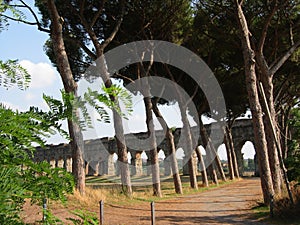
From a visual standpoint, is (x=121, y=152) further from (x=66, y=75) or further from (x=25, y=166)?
(x=25, y=166)

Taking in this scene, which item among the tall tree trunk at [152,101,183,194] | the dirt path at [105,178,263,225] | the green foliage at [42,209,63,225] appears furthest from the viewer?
the tall tree trunk at [152,101,183,194]

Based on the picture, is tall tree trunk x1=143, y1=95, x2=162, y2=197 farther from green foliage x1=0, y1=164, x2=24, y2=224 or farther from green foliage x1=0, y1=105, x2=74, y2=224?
green foliage x1=0, y1=164, x2=24, y2=224

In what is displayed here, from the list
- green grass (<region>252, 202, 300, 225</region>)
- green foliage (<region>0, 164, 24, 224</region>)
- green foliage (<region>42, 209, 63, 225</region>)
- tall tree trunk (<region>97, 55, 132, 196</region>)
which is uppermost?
tall tree trunk (<region>97, 55, 132, 196</region>)

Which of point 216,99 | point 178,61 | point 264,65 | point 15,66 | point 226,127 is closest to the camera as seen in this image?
point 15,66

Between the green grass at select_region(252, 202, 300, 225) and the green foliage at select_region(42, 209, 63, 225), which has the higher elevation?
the green foliage at select_region(42, 209, 63, 225)

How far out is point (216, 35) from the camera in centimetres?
1426

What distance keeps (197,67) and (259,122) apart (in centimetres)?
898

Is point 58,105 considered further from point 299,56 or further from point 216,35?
point 299,56

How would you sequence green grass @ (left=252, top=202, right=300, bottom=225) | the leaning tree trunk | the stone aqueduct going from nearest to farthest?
green grass @ (left=252, top=202, right=300, bottom=225) < the leaning tree trunk < the stone aqueduct

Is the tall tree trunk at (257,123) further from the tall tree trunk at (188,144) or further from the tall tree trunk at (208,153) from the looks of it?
the tall tree trunk at (208,153)

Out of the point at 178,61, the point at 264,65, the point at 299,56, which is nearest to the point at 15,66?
the point at 264,65

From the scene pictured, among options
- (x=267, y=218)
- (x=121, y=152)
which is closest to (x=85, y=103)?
(x=267, y=218)

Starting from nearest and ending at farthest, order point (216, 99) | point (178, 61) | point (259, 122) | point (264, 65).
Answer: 1. point (259, 122)
2. point (264, 65)
3. point (178, 61)
4. point (216, 99)

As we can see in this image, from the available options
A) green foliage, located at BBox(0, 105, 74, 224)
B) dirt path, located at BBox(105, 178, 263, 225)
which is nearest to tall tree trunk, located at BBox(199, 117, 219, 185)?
dirt path, located at BBox(105, 178, 263, 225)
